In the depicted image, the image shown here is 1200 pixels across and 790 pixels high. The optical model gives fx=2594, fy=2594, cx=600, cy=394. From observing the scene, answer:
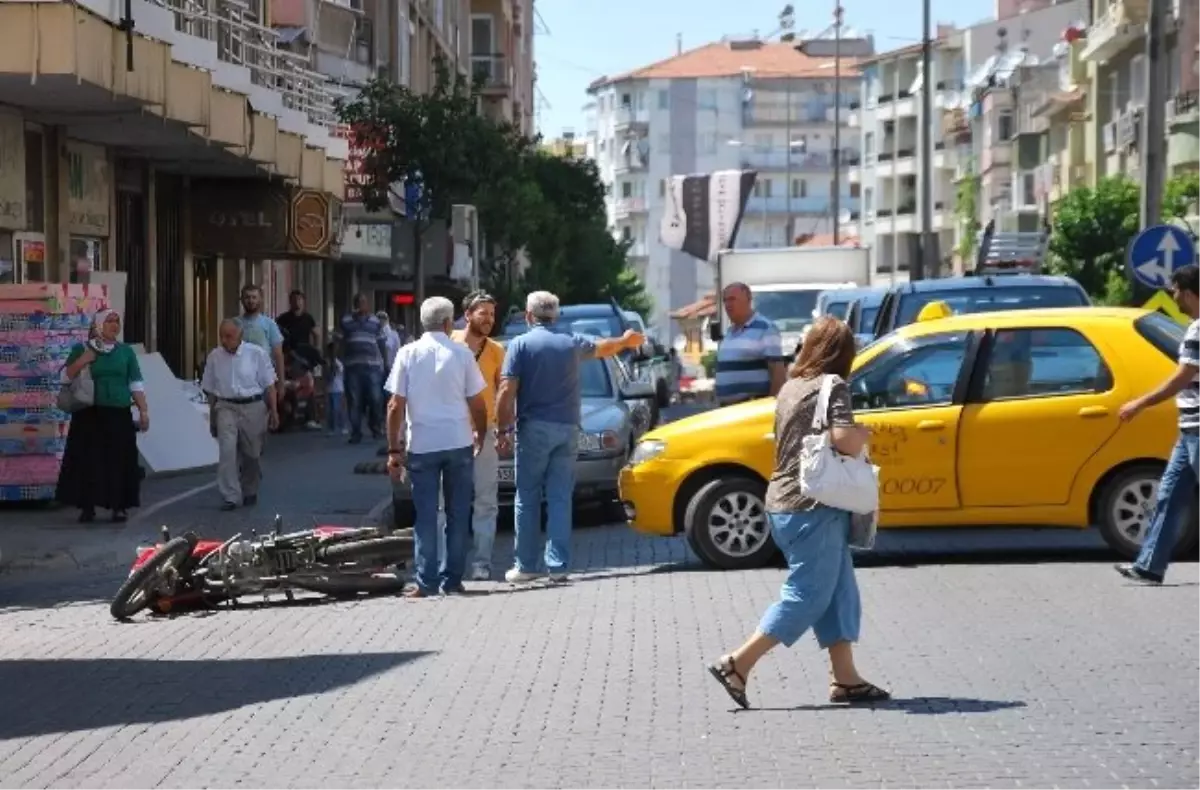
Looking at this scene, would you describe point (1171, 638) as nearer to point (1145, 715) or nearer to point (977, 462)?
point (1145, 715)

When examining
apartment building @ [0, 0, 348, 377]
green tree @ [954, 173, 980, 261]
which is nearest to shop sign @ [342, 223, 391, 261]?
apartment building @ [0, 0, 348, 377]

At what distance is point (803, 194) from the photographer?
171m

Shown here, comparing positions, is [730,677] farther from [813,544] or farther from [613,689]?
[613,689]

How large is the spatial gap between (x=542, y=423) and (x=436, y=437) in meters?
0.90

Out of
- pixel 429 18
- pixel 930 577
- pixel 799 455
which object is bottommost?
pixel 930 577

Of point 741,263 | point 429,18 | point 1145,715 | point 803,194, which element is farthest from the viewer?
point 803,194

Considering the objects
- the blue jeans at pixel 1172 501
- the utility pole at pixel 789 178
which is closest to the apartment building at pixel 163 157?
the blue jeans at pixel 1172 501

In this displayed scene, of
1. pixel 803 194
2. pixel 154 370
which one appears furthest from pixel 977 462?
pixel 803 194

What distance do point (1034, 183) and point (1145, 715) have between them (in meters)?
82.3

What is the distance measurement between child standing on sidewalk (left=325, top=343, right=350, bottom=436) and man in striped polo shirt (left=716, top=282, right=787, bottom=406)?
57.6 feet

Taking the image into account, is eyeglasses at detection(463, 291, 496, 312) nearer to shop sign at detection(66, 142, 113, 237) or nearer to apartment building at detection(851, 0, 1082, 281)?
shop sign at detection(66, 142, 113, 237)

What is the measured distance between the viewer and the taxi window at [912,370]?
52.8 feet

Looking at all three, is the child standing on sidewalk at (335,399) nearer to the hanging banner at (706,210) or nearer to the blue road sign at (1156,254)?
the blue road sign at (1156,254)

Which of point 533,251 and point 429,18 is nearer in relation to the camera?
point 429,18
